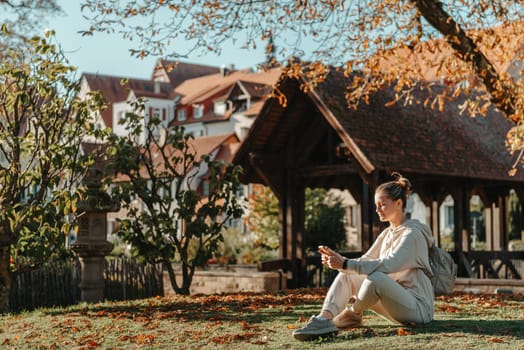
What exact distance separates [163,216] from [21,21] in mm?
7371

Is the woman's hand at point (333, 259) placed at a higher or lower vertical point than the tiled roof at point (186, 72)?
lower

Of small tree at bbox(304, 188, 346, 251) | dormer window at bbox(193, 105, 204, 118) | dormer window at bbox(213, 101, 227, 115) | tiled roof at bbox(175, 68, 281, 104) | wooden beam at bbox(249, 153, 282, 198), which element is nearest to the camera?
wooden beam at bbox(249, 153, 282, 198)

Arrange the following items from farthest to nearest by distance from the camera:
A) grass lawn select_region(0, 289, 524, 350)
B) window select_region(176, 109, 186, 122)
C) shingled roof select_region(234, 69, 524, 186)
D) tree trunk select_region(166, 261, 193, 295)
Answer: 1. window select_region(176, 109, 186, 122)
2. shingled roof select_region(234, 69, 524, 186)
3. tree trunk select_region(166, 261, 193, 295)
4. grass lawn select_region(0, 289, 524, 350)

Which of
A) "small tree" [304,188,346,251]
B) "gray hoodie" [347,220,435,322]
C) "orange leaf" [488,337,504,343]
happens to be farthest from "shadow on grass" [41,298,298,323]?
"small tree" [304,188,346,251]

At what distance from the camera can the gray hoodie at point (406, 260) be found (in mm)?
7707

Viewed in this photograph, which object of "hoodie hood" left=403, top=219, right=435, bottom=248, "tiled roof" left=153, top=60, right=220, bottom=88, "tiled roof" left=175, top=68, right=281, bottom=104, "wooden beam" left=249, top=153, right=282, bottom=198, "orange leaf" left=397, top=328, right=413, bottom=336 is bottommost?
"orange leaf" left=397, top=328, right=413, bottom=336

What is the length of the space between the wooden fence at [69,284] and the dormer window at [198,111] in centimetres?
5869

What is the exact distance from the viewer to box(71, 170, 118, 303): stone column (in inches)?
585

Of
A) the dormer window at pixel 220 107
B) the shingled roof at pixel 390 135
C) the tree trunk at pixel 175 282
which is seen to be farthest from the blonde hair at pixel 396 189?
the dormer window at pixel 220 107

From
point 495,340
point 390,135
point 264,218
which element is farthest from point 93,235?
point 264,218

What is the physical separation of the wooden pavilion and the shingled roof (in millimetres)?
25

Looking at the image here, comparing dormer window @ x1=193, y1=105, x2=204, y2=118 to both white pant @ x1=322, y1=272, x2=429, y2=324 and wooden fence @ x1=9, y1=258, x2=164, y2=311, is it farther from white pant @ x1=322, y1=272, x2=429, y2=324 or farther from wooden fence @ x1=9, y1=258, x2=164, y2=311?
white pant @ x1=322, y1=272, x2=429, y2=324

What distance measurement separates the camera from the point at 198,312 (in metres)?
11.2

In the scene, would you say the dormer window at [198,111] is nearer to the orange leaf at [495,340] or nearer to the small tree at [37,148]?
the small tree at [37,148]
